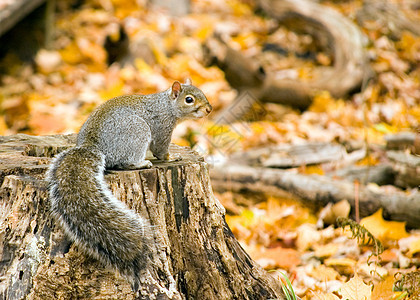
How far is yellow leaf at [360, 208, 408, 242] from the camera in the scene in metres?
2.99

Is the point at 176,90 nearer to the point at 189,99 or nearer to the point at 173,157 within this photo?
the point at 189,99

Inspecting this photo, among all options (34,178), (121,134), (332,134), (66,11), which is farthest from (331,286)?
(66,11)

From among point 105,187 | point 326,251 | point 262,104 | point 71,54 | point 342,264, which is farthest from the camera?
point 71,54

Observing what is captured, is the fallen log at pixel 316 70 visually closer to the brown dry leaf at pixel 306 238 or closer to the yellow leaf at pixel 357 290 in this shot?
the brown dry leaf at pixel 306 238

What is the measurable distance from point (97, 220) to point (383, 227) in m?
1.96

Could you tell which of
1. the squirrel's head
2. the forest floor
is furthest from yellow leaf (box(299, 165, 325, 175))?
the squirrel's head

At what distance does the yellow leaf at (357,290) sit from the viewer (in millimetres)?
1972

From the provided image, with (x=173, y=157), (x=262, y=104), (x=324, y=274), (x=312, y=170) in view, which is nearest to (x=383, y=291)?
(x=324, y=274)

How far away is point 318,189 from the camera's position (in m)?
3.62

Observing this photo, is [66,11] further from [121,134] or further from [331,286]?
[331,286]

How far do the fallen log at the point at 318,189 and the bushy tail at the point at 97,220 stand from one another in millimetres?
1937

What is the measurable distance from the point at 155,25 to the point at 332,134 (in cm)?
336

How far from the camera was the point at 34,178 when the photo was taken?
79.3 inches

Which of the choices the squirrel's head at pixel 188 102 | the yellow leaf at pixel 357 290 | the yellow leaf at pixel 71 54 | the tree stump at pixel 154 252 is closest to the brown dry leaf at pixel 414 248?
the yellow leaf at pixel 357 290
